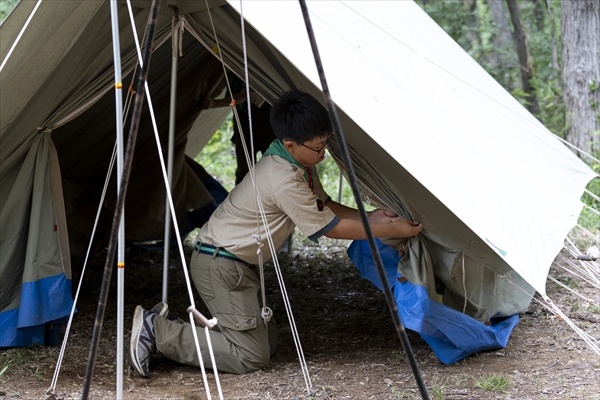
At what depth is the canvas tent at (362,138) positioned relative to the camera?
231 centimetres

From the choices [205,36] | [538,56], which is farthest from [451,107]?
[538,56]

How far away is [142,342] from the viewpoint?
2.60 metres

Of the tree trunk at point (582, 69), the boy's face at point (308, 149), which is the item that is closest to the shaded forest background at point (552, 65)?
the tree trunk at point (582, 69)

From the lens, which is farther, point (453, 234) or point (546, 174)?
point (546, 174)

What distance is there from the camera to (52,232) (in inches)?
112

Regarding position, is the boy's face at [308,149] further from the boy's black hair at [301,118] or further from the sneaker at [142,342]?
the sneaker at [142,342]

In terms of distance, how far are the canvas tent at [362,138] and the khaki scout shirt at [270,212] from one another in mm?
288

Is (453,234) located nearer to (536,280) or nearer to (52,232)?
(536,280)

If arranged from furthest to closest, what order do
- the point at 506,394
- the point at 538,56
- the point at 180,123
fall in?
the point at 538,56
the point at 180,123
the point at 506,394

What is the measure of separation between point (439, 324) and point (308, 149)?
877 millimetres

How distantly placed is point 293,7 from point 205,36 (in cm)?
41

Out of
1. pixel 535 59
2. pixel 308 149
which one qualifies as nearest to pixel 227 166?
pixel 535 59

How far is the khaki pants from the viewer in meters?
2.65

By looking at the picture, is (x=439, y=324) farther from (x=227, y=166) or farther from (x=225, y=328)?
(x=227, y=166)
